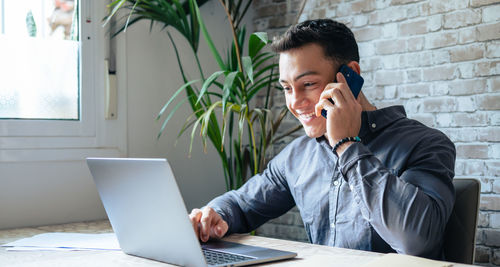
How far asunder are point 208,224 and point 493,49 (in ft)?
5.13

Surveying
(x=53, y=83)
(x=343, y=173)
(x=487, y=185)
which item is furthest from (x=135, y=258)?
(x=487, y=185)

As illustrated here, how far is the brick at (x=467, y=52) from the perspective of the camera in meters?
2.37

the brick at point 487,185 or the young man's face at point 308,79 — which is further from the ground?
the young man's face at point 308,79

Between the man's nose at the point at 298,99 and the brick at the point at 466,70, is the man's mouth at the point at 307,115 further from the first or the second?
the brick at the point at 466,70

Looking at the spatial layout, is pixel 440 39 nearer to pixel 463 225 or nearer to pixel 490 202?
pixel 490 202

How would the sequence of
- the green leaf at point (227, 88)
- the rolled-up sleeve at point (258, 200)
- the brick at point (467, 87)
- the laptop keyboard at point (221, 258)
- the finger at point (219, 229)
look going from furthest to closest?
the brick at point (467, 87) < the green leaf at point (227, 88) < the rolled-up sleeve at point (258, 200) < the finger at point (219, 229) < the laptop keyboard at point (221, 258)

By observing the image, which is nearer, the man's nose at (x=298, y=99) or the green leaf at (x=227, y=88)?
the man's nose at (x=298, y=99)

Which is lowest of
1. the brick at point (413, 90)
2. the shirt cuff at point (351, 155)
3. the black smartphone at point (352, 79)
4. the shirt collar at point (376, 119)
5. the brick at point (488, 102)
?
the shirt cuff at point (351, 155)

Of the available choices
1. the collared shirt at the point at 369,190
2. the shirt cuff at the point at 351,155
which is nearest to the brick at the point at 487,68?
the collared shirt at the point at 369,190

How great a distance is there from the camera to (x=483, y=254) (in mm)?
2391

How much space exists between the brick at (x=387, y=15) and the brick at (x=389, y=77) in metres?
0.26

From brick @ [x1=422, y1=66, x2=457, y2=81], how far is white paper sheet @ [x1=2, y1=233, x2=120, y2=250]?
1.68 meters

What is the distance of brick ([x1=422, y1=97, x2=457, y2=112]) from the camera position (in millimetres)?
2468

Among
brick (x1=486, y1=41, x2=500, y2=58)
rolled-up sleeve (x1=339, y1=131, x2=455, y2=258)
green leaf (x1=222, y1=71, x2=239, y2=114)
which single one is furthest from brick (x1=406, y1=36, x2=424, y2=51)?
rolled-up sleeve (x1=339, y1=131, x2=455, y2=258)
